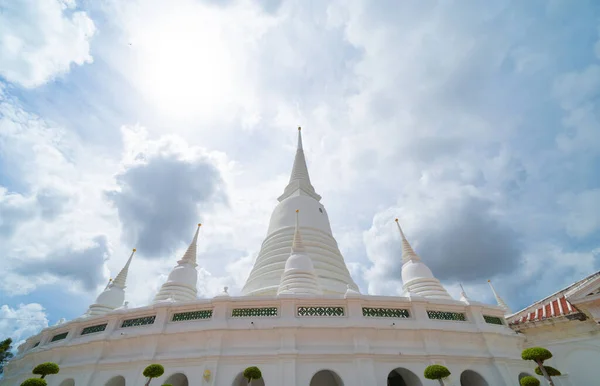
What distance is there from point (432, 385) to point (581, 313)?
25.8ft

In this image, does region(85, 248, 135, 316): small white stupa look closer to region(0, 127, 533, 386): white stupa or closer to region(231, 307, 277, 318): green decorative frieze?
region(0, 127, 533, 386): white stupa

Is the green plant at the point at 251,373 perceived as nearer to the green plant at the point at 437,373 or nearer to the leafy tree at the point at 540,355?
the green plant at the point at 437,373

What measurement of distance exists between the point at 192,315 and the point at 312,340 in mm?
5744

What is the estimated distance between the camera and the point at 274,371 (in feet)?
40.1

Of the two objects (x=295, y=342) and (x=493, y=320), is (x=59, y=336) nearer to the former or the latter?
(x=295, y=342)

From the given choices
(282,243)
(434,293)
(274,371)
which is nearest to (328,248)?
(282,243)

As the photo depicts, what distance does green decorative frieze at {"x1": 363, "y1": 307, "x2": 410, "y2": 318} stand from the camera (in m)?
13.9

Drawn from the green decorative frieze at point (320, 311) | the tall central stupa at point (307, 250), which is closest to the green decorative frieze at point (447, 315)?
the green decorative frieze at point (320, 311)

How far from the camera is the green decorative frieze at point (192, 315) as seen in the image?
14137 millimetres

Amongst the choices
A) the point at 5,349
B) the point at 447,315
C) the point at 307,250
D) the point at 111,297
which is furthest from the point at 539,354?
the point at 5,349

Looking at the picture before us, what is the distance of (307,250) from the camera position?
22.2 meters

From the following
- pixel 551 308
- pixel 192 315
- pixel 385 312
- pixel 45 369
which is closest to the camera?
pixel 45 369

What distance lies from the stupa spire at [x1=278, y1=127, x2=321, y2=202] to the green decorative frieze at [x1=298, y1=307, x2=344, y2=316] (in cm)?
1729

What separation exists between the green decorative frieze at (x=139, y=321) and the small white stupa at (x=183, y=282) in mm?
3737
